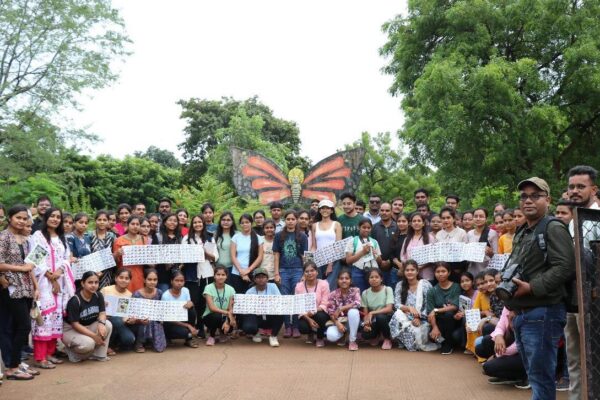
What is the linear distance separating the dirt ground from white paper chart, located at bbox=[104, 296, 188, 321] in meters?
0.44

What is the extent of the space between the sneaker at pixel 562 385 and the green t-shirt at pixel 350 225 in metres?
3.77

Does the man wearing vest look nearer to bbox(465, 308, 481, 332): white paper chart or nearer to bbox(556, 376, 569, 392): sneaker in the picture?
bbox(556, 376, 569, 392): sneaker

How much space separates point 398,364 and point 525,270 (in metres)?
3.47

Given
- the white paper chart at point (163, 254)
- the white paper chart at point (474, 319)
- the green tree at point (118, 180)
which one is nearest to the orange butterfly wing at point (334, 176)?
the white paper chart at point (163, 254)

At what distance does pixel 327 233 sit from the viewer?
9.05 metres

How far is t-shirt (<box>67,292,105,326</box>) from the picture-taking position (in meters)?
7.48

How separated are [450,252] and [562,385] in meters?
2.57

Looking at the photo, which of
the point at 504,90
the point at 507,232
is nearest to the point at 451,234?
the point at 507,232

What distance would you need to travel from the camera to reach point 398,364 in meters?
7.32

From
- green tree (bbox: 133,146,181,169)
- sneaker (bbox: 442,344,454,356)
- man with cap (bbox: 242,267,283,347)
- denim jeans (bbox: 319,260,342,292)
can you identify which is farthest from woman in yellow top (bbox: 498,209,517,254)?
green tree (bbox: 133,146,181,169)

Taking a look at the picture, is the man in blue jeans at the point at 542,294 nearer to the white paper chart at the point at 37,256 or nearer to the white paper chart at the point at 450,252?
the white paper chart at the point at 450,252

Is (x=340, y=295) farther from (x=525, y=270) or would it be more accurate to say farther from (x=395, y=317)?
(x=525, y=270)

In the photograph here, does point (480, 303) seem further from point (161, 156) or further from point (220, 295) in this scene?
point (161, 156)

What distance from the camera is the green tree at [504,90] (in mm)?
14109
